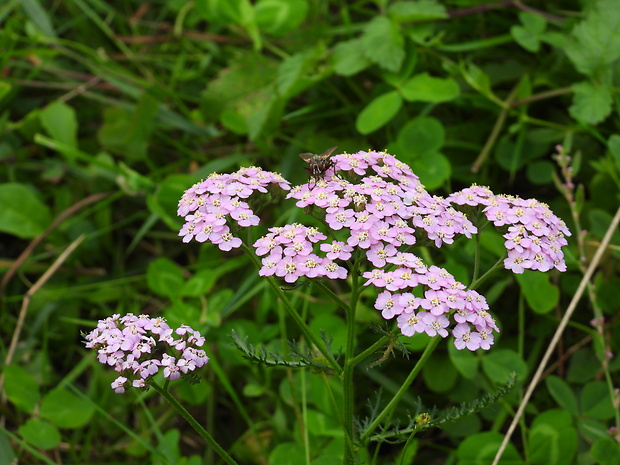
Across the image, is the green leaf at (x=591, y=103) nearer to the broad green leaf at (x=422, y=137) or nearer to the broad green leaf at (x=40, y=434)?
the broad green leaf at (x=422, y=137)

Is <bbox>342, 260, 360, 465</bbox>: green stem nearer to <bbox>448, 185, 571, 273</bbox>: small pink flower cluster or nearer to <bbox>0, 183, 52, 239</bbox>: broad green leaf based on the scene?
<bbox>448, 185, 571, 273</bbox>: small pink flower cluster

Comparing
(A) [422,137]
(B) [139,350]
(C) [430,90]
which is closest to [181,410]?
(B) [139,350]

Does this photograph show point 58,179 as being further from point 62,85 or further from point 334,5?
point 334,5

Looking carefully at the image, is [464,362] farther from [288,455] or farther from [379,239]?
[379,239]

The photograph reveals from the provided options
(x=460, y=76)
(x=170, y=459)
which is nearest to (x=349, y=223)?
(x=170, y=459)

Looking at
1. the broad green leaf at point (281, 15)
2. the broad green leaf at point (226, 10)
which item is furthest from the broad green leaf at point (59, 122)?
the broad green leaf at point (281, 15)

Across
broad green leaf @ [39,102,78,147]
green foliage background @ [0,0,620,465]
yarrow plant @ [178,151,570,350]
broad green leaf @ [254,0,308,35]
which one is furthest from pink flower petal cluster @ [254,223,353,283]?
broad green leaf @ [39,102,78,147]
